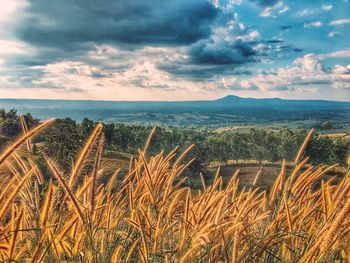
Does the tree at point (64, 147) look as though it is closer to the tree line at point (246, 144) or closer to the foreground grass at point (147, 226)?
the foreground grass at point (147, 226)

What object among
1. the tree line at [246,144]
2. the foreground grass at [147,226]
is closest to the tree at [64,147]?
the foreground grass at [147,226]

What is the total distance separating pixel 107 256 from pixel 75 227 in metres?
0.38

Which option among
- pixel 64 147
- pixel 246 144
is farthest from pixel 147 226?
pixel 246 144

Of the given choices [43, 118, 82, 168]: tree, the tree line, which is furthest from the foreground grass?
the tree line

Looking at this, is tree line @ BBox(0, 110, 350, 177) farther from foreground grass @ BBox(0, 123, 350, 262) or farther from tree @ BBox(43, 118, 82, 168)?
foreground grass @ BBox(0, 123, 350, 262)

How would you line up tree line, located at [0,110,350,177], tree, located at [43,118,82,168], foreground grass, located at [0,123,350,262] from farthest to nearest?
1. tree line, located at [0,110,350,177]
2. tree, located at [43,118,82,168]
3. foreground grass, located at [0,123,350,262]

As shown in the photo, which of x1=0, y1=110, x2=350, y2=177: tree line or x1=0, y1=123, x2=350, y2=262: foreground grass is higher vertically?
x1=0, y1=123, x2=350, y2=262: foreground grass

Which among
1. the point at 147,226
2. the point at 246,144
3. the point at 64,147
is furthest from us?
the point at 246,144

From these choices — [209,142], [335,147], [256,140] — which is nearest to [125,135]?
[209,142]

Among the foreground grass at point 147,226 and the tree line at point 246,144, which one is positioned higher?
the foreground grass at point 147,226

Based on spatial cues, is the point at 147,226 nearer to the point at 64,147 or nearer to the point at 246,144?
the point at 64,147

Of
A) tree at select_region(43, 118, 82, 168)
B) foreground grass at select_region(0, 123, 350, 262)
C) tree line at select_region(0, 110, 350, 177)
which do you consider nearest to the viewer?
foreground grass at select_region(0, 123, 350, 262)

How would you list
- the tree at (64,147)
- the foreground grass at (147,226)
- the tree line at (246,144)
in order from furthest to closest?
the tree line at (246,144)
the tree at (64,147)
the foreground grass at (147,226)

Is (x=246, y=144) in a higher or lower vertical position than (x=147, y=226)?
lower
